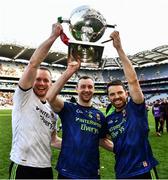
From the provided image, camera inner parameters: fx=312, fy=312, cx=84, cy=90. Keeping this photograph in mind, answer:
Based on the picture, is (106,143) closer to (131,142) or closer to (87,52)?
(131,142)

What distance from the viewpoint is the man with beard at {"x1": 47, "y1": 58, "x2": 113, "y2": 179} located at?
2992 millimetres

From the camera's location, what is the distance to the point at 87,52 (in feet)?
9.85

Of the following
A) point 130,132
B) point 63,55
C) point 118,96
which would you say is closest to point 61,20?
point 118,96

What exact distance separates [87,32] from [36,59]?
566mm

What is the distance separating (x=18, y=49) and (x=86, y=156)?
55.6m

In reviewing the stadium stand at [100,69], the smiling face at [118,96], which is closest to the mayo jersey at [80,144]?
the smiling face at [118,96]

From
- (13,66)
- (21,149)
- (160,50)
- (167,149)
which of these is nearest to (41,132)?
(21,149)

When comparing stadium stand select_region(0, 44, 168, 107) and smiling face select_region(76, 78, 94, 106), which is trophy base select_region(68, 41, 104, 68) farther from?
stadium stand select_region(0, 44, 168, 107)

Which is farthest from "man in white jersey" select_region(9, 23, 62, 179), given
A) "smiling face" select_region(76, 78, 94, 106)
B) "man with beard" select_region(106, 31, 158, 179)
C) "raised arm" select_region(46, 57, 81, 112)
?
"man with beard" select_region(106, 31, 158, 179)

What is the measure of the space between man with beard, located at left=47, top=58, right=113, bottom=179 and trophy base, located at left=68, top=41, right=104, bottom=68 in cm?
7

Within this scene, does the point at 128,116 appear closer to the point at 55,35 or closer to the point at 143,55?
the point at 55,35

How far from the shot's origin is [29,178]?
3.04 m

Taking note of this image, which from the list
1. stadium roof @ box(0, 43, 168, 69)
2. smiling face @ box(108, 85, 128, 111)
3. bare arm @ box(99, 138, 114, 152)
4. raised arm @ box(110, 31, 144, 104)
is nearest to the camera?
raised arm @ box(110, 31, 144, 104)

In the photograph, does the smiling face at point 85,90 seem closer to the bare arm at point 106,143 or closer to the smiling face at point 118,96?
the smiling face at point 118,96
